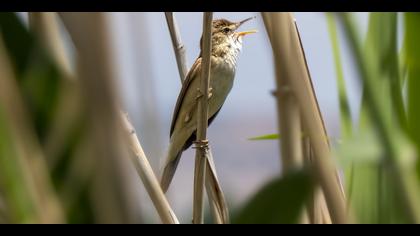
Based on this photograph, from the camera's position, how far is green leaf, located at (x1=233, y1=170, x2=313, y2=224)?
590 mm

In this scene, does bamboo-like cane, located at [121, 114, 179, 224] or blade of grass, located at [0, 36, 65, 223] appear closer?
blade of grass, located at [0, 36, 65, 223]

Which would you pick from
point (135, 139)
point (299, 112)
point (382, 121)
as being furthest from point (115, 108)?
point (135, 139)

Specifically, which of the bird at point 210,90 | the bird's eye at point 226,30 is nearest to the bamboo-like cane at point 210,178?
the bird at point 210,90

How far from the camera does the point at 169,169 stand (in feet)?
7.85

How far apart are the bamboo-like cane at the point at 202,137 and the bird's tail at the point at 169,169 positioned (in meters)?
0.50

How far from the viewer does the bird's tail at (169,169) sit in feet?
7.35

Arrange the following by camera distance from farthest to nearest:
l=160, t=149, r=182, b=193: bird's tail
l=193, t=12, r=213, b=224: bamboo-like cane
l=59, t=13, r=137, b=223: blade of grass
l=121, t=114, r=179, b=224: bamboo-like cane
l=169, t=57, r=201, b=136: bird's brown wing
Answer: l=169, t=57, r=201, b=136: bird's brown wing < l=160, t=149, r=182, b=193: bird's tail < l=193, t=12, r=213, b=224: bamboo-like cane < l=121, t=114, r=179, b=224: bamboo-like cane < l=59, t=13, r=137, b=223: blade of grass

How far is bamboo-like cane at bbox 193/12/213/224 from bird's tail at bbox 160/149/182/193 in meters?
0.50

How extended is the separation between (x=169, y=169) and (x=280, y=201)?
71.1 inches

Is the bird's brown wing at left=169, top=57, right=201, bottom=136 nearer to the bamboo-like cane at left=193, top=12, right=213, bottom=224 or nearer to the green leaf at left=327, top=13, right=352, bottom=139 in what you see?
the bamboo-like cane at left=193, top=12, right=213, bottom=224

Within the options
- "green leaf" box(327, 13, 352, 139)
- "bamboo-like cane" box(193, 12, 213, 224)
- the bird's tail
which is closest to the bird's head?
the bird's tail

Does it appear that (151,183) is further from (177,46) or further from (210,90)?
(210,90)

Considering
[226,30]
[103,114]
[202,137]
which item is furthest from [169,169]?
[103,114]

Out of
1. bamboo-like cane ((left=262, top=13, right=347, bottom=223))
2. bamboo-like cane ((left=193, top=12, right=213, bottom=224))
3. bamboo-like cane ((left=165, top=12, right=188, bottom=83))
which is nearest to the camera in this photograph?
bamboo-like cane ((left=262, top=13, right=347, bottom=223))
